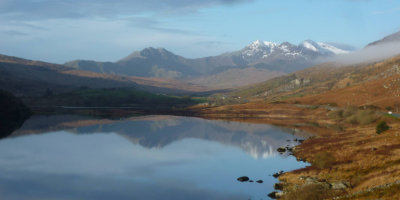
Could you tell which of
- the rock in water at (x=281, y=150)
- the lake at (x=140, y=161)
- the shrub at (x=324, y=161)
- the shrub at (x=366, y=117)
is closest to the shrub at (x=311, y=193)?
the lake at (x=140, y=161)

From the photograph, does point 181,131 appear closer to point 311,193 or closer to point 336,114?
point 336,114

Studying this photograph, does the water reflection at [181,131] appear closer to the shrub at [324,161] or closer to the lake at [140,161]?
the lake at [140,161]

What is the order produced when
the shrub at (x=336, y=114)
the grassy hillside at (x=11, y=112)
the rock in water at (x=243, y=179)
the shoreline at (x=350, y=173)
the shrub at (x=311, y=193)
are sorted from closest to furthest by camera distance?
the shoreline at (x=350, y=173) < the shrub at (x=311, y=193) < the rock in water at (x=243, y=179) < the grassy hillside at (x=11, y=112) < the shrub at (x=336, y=114)

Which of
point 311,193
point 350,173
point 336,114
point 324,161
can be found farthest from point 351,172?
point 336,114

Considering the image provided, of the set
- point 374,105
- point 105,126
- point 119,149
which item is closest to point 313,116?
point 374,105

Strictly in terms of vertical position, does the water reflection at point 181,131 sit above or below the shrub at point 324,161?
below

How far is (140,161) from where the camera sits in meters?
87.3

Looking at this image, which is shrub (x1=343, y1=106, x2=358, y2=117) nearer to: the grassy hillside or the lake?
the lake

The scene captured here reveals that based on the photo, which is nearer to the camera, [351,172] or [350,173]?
[350,173]

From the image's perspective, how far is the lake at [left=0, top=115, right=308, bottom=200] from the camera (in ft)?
194

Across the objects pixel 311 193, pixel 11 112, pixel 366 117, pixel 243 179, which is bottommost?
pixel 243 179

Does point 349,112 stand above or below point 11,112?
above

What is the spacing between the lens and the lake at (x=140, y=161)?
59.1m

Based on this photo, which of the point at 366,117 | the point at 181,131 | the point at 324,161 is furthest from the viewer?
the point at 181,131
